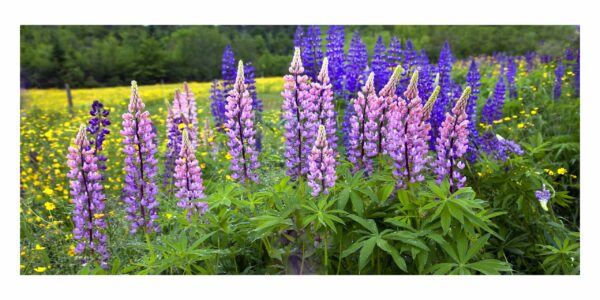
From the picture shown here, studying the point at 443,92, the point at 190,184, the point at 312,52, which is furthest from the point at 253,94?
the point at 443,92

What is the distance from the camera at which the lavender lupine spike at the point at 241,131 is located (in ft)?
9.44

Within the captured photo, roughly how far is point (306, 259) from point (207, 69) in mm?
2024

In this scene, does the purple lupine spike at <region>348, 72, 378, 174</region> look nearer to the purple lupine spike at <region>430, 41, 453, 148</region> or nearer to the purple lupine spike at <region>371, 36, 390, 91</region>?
the purple lupine spike at <region>430, 41, 453, 148</region>

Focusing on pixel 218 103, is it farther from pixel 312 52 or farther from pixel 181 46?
pixel 312 52

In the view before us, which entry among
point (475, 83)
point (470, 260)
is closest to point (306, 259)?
point (470, 260)

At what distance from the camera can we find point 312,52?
3387 millimetres

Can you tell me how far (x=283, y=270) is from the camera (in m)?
2.68

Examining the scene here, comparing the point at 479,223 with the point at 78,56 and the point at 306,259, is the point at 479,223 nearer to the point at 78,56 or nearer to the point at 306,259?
the point at 306,259

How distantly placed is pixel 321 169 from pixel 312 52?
1026 millimetres

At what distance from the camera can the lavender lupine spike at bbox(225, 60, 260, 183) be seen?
113 inches

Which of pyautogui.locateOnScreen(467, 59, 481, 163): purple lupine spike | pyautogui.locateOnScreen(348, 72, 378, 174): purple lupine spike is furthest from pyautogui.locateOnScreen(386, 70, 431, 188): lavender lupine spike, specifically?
pyautogui.locateOnScreen(467, 59, 481, 163): purple lupine spike

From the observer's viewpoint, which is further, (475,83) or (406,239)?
(475,83)

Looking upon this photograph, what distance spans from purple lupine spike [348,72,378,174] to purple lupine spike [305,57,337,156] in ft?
0.46

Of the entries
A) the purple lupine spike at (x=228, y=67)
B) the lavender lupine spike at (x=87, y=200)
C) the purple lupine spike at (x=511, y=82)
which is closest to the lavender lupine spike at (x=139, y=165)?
the lavender lupine spike at (x=87, y=200)
